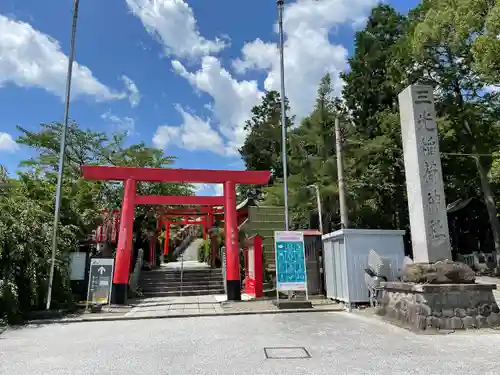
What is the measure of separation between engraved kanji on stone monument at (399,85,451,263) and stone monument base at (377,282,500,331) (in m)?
0.74

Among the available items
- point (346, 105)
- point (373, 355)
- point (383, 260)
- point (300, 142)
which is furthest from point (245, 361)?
point (346, 105)

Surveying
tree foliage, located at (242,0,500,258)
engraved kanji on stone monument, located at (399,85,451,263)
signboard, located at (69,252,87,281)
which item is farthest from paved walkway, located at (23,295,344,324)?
tree foliage, located at (242,0,500,258)

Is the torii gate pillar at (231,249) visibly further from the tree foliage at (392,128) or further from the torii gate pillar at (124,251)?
the tree foliage at (392,128)

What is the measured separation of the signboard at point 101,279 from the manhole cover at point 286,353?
6.70m

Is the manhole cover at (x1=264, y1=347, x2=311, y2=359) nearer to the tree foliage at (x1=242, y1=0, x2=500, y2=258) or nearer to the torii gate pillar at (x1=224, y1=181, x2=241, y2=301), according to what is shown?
the torii gate pillar at (x1=224, y1=181, x2=241, y2=301)

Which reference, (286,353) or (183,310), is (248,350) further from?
(183,310)

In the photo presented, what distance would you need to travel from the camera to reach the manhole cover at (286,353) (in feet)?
17.2

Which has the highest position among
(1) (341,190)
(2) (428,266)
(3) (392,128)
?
(3) (392,128)

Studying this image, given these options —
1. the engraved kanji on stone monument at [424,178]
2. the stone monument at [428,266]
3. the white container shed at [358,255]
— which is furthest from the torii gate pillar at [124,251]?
the engraved kanji on stone monument at [424,178]

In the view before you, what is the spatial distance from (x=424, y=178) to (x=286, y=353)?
4763 mm

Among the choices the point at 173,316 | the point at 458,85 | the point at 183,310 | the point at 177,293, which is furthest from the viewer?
the point at 458,85

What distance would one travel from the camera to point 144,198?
45.8 ft

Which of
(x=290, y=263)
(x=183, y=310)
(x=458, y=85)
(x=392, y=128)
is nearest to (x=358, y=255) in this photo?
(x=290, y=263)

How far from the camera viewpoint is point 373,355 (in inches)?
206
